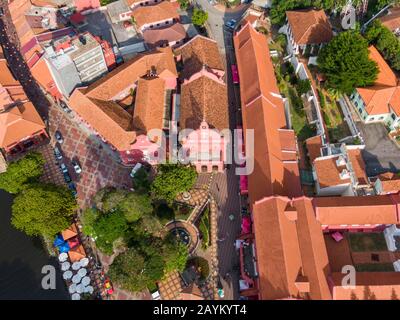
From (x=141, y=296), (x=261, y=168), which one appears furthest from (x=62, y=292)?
(x=261, y=168)

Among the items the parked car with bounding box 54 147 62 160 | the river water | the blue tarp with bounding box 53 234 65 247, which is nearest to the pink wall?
the parked car with bounding box 54 147 62 160

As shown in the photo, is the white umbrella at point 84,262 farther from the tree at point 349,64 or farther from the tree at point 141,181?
the tree at point 349,64

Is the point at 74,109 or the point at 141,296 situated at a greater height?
the point at 74,109

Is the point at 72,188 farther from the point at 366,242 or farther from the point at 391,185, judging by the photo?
the point at 391,185

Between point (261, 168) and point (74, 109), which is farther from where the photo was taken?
point (74, 109)

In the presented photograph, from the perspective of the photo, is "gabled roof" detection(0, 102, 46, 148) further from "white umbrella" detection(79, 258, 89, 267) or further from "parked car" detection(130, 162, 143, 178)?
"white umbrella" detection(79, 258, 89, 267)

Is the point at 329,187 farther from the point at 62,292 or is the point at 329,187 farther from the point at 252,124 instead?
the point at 62,292
